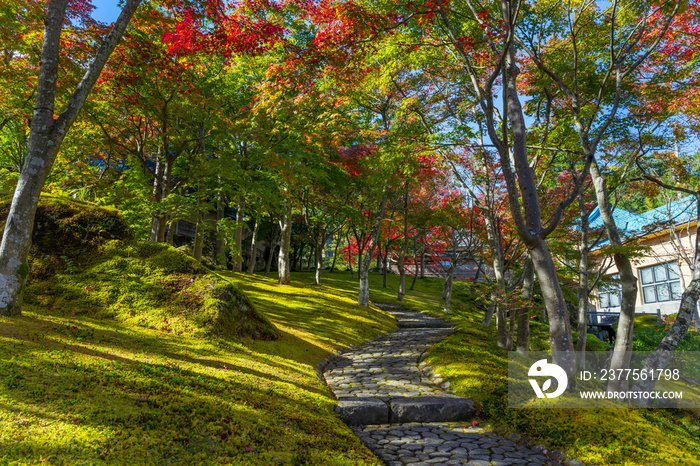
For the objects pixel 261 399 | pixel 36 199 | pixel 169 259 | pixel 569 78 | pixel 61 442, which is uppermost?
pixel 569 78

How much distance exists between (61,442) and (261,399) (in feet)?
7.93

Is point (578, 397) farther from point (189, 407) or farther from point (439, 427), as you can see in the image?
point (189, 407)

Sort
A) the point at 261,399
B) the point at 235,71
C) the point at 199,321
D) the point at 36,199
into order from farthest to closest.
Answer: the point at 235,71
the point at 199,321
the point at 36,199
the point at 261,399

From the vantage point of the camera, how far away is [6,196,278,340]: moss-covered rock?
714 centimetres

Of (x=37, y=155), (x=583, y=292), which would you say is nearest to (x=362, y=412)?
(x=37, y=155)

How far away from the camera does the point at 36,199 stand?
5.45 metres

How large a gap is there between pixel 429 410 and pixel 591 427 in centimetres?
227

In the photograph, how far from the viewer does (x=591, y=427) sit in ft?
17.1

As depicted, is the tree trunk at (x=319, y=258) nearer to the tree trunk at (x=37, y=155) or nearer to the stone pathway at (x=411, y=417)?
the stone pathway at (x=411, y=417)

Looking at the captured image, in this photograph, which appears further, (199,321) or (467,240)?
(467,240)

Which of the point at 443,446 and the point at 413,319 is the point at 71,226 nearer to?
the point at 443,446

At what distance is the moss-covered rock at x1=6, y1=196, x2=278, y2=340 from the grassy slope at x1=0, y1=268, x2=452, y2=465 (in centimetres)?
38

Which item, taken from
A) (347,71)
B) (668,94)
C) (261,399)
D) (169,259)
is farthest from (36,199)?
(668,94)

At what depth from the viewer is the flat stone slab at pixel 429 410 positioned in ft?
19.4
